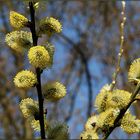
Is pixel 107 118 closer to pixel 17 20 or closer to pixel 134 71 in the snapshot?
pixel 134 71

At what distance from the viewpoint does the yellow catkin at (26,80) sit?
110 centimetres

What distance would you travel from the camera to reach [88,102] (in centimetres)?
641

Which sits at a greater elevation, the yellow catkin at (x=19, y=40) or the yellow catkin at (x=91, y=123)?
the yellow catkin at (x=19, y=40)

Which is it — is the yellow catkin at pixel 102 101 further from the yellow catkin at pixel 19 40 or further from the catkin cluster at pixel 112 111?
the yellow catkin at pixel 19 40

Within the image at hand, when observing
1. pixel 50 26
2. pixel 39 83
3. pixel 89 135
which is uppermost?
pixel 50 26

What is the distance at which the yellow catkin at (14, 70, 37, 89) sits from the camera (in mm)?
1102

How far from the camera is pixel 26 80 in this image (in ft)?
3.67

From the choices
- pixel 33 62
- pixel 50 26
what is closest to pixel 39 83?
pixel 33 62

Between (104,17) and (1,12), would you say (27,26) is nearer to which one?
(1,12)

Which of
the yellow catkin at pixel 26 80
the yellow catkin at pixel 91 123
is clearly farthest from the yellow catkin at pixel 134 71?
the yellow catkin at pixel 26 80

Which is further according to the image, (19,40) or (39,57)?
(19,40)

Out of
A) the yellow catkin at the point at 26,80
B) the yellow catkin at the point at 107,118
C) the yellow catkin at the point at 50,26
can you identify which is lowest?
→ the yellow catkin at the point at 107,118

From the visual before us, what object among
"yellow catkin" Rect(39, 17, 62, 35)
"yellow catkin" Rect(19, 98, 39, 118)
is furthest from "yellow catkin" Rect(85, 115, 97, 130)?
"yellow catkin" Rect(39, 17, 62, 35)

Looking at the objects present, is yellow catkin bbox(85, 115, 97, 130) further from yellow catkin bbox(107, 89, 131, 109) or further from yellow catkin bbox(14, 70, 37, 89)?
yellow catkin bbox(14, 70, 37, 89)
